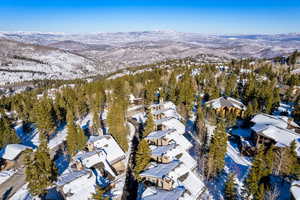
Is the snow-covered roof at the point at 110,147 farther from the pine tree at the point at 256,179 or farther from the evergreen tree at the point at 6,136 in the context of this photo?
the pine tree at the point at 256,179

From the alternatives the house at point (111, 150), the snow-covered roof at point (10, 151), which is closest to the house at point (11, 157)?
the snow-covered roof at point (10, 151)

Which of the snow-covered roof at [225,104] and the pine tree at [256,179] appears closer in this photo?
the pine tree at [256,179]

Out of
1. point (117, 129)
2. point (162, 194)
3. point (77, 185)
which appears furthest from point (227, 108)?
point (77, 185)

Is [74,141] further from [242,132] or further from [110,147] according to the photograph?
[242,132]

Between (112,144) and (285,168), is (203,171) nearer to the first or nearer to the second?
(285,168)

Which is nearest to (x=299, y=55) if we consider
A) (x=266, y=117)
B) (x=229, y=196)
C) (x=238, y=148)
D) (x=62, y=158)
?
(x=266, y=117)

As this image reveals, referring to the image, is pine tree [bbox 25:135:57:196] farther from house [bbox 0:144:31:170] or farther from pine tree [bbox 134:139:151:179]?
house [bbox 0:144:31:170]

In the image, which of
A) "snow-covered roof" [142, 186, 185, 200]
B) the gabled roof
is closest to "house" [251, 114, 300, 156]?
"snow-covered roof" [142, 186, 185, 200]
